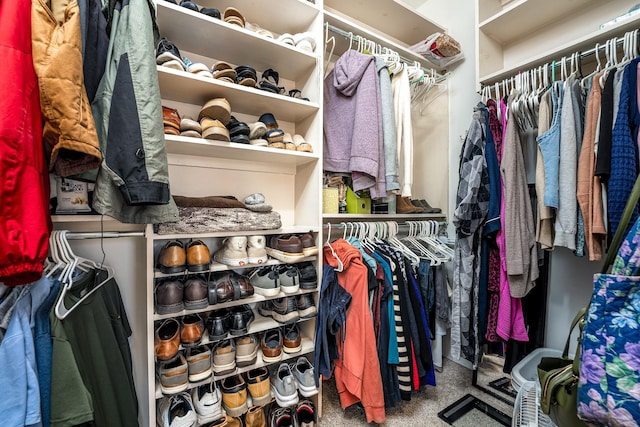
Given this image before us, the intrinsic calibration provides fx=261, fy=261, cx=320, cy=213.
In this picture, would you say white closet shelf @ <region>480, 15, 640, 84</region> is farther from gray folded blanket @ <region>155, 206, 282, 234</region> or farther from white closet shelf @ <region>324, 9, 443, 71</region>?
gray folded blanket @ <region>155, 206, 282, 234</region>

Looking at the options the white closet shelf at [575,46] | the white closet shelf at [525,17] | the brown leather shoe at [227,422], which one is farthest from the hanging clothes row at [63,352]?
the white closet shelf at [525,17]

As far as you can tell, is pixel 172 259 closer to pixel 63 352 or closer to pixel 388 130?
pixel 63 352

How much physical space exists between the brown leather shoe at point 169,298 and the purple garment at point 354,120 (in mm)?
857

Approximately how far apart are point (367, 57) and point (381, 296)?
3.79 ft

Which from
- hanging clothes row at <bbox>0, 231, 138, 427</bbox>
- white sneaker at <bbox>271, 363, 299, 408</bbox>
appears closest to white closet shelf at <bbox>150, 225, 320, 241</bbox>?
hanging clothes row at <bbox>0, 231, 138, 427</bbox>

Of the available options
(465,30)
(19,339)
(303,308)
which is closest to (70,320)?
(19,339)

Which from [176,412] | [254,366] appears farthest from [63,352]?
[254,366]

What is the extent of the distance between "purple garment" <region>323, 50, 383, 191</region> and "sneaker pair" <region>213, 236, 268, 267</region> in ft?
1.77

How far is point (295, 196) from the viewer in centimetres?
146

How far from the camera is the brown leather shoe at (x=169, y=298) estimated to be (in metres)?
0.92

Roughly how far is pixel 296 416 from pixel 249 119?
1435mm

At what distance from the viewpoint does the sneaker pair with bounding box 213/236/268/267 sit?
1.04 metres

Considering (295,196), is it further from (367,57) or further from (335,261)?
(367,57)

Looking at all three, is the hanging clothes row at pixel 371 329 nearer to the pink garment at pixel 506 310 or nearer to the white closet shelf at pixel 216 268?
the white closet shelf at pixel 216 268
